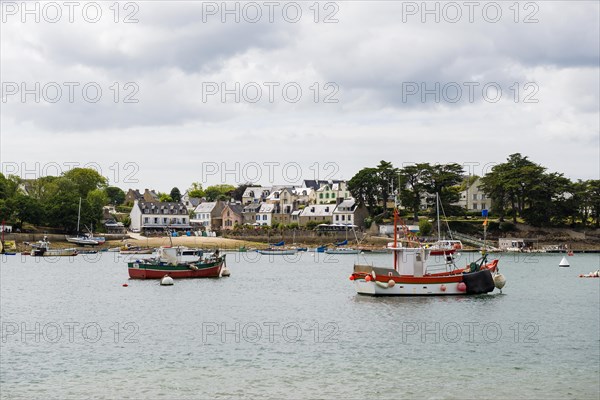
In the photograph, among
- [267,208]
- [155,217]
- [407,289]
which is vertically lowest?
[407,289]

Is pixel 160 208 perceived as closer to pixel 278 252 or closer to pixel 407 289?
pixel 278 252

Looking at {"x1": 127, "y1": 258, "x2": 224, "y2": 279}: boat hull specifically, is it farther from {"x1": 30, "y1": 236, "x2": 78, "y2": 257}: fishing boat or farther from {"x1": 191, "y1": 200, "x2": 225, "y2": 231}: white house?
{"x1": 191, "y1": 200, "x2": 225, "y2": 231}: white house

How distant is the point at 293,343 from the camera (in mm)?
35188

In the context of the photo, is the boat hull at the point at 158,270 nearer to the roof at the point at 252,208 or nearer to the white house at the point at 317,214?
the white house at the point at 317,214

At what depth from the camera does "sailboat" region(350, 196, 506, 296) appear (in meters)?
52.7

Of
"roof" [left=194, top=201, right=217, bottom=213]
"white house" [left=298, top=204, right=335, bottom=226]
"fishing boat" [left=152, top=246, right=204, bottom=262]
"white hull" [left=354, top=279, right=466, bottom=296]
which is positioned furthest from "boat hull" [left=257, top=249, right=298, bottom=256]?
"white hull" [left=354, top=279, right=466, bottom=296]

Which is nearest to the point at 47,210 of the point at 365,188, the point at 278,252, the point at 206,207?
the point at 278,252

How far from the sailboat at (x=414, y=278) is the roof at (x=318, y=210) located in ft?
334

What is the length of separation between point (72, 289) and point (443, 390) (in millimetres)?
44836

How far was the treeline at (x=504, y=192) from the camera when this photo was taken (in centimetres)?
13488

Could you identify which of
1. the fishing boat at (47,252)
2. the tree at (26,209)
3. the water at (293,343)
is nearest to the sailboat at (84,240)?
the tree at (26,209)

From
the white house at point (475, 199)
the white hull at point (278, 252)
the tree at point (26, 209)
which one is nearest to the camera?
the white hull at point (278, 252)

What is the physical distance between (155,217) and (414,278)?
117 metres

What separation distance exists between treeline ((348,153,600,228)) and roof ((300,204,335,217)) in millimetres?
8064
